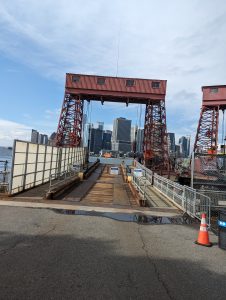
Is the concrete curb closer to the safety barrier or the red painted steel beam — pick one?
the safety barrier

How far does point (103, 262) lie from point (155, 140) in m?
57.0

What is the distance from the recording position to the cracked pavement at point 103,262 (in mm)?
5527

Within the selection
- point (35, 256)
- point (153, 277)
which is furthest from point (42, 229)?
point (153, 277)

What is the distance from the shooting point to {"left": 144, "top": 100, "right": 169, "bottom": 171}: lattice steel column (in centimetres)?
6125

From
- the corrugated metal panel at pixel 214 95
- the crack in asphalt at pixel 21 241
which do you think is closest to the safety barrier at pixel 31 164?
the crack in asphalt at pixel 21 241

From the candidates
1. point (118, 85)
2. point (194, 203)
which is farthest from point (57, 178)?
point (118, 85)

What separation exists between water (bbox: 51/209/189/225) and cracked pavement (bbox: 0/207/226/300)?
1.32 meters

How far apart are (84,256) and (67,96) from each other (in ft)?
176

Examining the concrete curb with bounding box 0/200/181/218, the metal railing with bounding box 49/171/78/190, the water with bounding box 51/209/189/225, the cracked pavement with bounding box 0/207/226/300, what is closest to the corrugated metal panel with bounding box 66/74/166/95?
the metal railing with bounding box 49/171/78/190

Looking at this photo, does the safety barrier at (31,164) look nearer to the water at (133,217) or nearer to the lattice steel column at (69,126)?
the water at (133,217)

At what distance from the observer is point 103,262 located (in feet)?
23.0

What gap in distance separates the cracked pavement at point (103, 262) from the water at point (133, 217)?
Result: 4.34 feet

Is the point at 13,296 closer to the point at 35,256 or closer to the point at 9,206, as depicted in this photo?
the point at 35,256

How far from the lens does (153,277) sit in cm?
630
